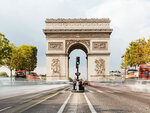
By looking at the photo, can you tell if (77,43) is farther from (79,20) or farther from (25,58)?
(25,58)

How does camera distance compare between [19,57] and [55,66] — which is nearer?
[55,66]

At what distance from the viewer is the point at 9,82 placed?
67.3 ft

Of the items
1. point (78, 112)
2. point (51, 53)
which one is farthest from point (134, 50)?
point (78, 112)

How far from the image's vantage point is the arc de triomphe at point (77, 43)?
162 feet

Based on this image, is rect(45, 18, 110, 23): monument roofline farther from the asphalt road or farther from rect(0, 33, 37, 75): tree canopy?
the asphalt road

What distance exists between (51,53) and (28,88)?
78.4 ft

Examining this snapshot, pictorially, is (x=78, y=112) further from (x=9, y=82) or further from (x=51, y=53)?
(x=51, y=53)

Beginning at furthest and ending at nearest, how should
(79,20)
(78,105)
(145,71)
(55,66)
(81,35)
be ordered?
(81,35), (79,20), (55,66), (145,71), (78,105)

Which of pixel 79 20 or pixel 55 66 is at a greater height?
pixel 79 20

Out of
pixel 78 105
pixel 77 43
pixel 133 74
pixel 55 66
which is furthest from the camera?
pixel 77 43

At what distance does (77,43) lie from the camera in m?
50.4

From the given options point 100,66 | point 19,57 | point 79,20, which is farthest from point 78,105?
point 19,57

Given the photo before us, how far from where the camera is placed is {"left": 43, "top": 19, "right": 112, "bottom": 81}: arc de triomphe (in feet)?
162

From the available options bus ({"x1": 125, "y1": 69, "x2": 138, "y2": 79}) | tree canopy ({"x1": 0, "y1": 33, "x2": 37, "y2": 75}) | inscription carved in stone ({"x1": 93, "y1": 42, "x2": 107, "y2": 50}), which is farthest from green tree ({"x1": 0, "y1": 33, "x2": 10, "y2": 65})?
bus ({"x1": 125, "y1": 69, "x2": 138, "y2": 79})
